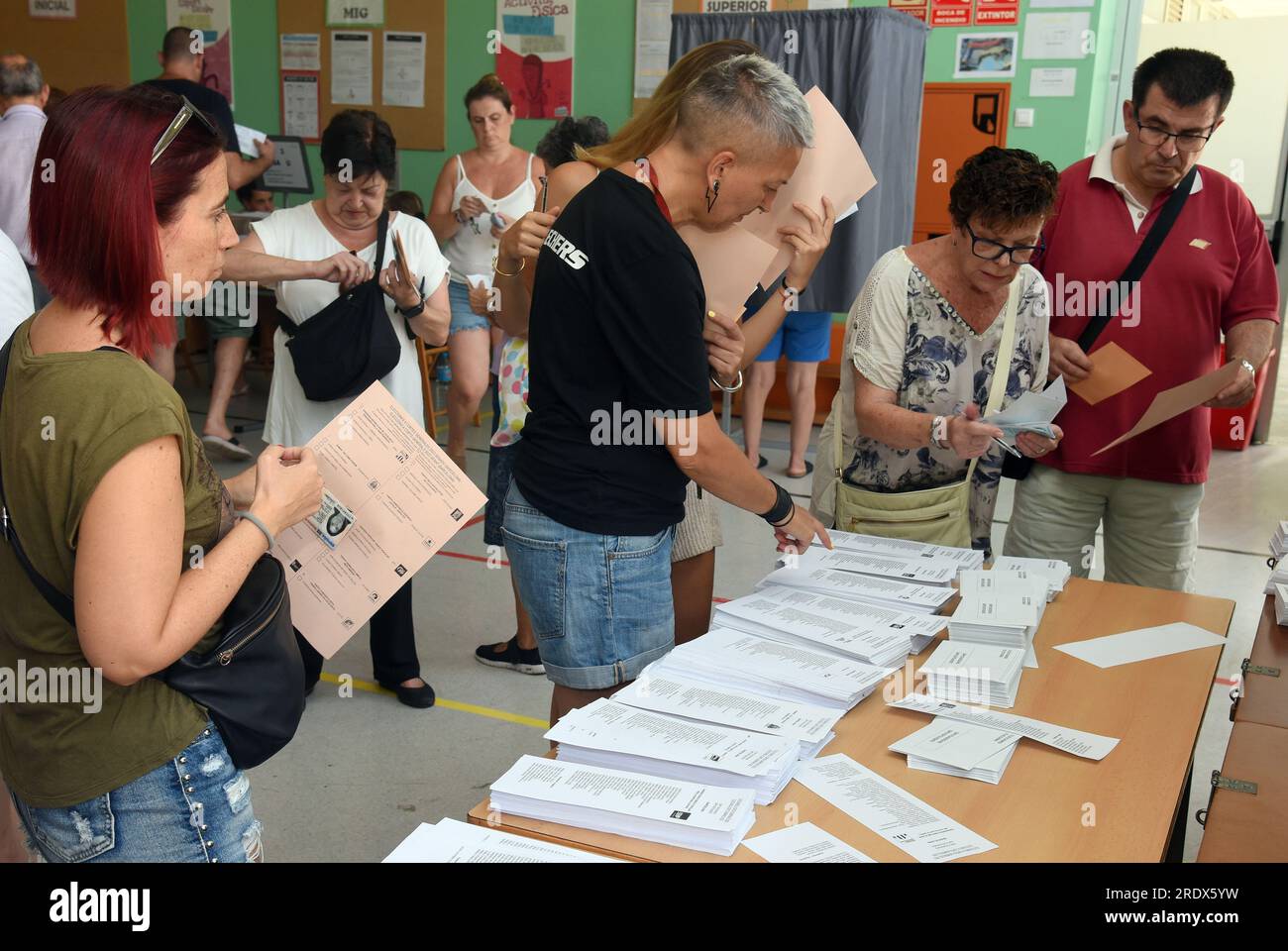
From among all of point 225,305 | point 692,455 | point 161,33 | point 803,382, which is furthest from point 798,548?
point 161,33

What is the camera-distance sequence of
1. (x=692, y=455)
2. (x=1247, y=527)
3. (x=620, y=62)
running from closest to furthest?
(x=692, y=455)
(x=1247, y=527)
(x=620, y=62)

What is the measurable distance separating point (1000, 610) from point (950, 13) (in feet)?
18.9

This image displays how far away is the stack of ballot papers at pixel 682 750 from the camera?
1.52 metres

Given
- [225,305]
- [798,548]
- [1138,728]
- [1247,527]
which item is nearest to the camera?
[1138,728]

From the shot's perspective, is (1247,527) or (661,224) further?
(1247,527)

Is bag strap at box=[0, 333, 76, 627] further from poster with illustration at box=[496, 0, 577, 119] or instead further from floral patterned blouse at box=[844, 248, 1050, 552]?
poster with illustration at box=[496, 0, 577, 119]

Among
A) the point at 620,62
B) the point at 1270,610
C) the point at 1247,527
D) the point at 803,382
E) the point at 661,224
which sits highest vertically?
the point at 620,62

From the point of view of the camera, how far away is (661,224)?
1.81m

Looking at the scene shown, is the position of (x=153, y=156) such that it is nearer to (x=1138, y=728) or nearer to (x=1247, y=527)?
(x=1138, y=728)

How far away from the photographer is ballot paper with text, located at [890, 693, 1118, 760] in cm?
170

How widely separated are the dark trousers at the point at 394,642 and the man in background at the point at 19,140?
1456 mm

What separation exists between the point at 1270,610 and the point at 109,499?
2.18 metres

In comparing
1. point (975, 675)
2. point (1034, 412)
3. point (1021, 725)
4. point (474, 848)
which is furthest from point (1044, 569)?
point (474, 848)

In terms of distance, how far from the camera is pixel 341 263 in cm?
304
